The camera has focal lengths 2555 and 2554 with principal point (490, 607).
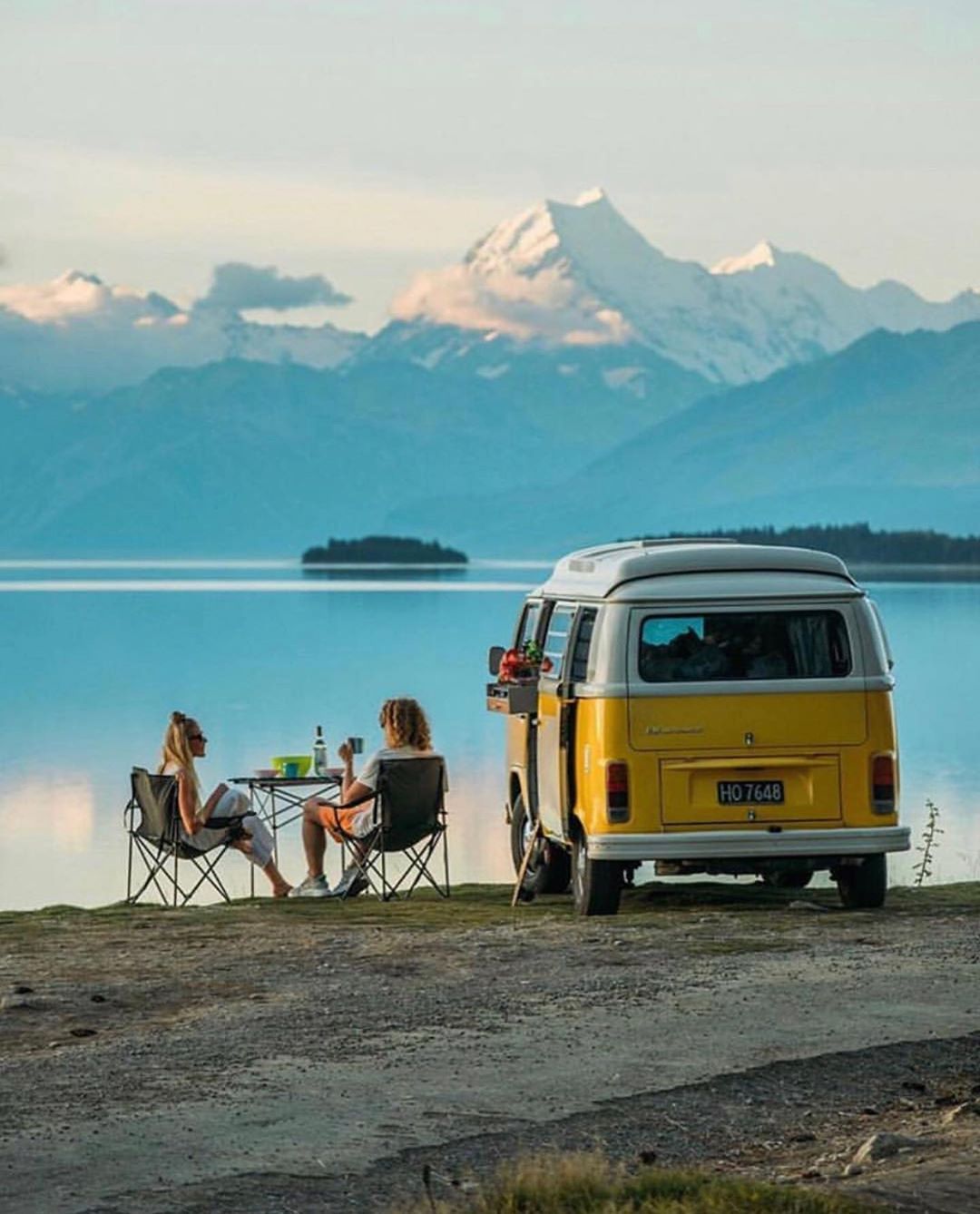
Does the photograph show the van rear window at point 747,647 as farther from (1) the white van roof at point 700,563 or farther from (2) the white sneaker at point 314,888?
(2) the white sneaker at point 314,888

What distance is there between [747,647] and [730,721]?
0.50 metres

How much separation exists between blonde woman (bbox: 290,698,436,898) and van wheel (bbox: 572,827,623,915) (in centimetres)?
205

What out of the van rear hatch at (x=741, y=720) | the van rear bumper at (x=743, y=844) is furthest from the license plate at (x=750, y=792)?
the van rear bumper at (x=743, y=844)

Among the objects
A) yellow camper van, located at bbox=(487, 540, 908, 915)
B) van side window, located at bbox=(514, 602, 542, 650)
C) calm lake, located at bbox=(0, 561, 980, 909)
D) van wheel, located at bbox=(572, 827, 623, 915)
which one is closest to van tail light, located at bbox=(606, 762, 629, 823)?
yellow camper van, located at bbox=(487, 540, 908, 915)

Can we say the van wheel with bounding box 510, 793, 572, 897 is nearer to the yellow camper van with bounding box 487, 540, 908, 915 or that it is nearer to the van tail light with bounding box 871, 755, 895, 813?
the yellow camper van with bounding box 487, 540, 908, 915

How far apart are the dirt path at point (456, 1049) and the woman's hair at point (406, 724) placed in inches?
82.1

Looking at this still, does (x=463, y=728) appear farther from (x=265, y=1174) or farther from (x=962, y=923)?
(x=265, y=1174)

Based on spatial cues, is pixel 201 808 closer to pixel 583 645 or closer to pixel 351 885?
pixel 351 885

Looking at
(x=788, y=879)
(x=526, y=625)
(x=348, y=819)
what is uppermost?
(x=526, y=625)

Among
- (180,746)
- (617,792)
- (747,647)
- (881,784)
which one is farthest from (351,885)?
(881,784)

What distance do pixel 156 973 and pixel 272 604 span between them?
126 metres

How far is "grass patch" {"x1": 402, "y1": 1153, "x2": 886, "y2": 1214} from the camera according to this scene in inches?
281

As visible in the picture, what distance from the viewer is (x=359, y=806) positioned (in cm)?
1650

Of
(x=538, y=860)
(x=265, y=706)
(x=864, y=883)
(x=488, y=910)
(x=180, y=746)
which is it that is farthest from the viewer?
(x=265, y=706)
